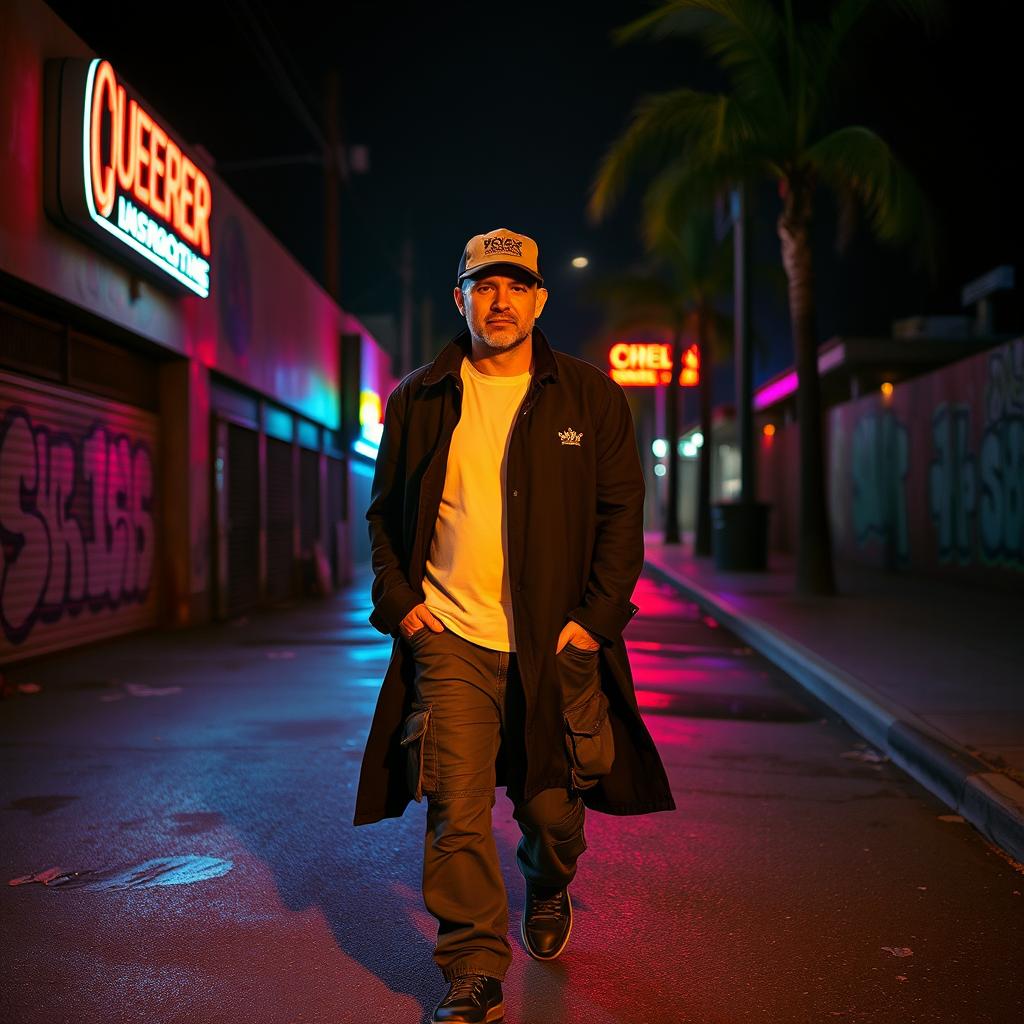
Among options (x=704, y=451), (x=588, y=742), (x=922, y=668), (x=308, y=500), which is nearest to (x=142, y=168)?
(x=922, y=668)

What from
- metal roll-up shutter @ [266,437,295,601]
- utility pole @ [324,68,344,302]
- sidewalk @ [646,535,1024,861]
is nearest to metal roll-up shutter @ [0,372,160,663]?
metal roll-up shutter @ [266,437,295,601]

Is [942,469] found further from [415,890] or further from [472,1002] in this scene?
[472,1002]

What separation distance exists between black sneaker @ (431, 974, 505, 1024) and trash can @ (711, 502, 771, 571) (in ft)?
60.8

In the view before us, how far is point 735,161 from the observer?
52.5 feet

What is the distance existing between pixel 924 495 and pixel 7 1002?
1795cm

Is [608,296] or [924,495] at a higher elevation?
[608,296]

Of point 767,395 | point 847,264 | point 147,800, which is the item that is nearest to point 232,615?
point 147,800

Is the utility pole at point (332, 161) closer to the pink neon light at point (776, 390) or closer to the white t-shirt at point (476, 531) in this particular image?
the pink neon light at point (776, 390)

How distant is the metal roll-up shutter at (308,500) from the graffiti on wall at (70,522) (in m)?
7.33

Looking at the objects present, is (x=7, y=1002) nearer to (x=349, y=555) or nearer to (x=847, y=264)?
(x=349, y=555)

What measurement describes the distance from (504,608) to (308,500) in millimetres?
18876

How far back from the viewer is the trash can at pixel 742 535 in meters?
21.2

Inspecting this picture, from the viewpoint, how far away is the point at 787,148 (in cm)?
1628

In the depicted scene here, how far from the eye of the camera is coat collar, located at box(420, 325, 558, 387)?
11.4 feet
